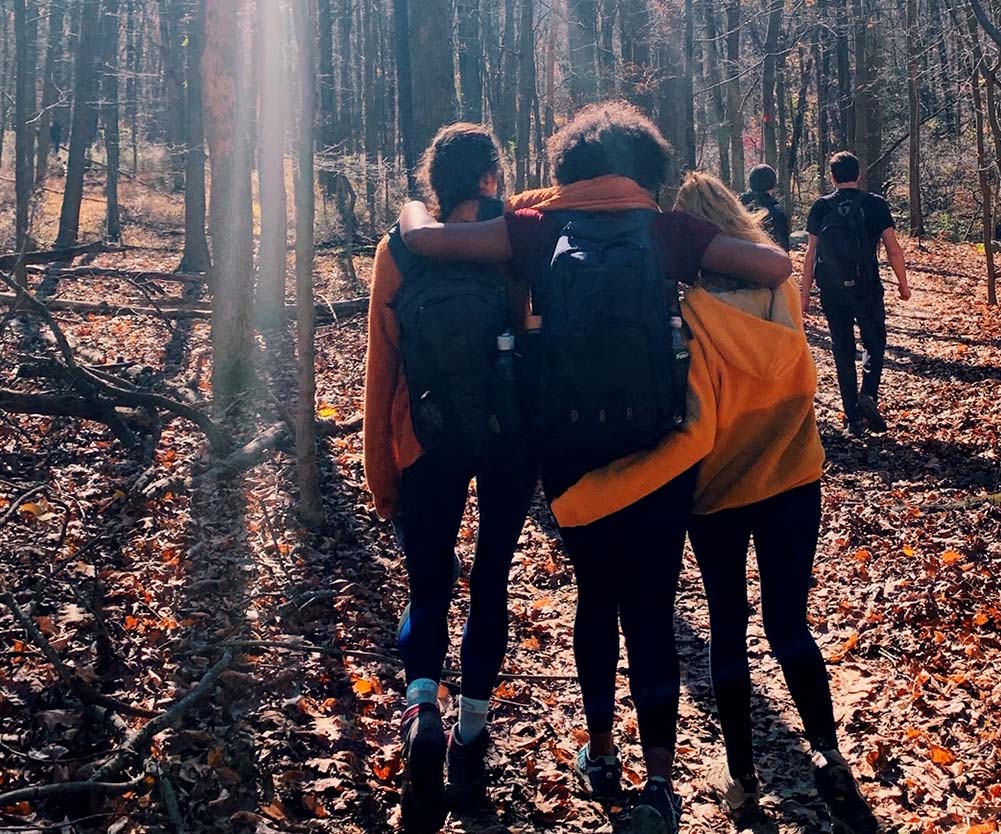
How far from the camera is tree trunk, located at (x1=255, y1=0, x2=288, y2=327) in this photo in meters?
8.00

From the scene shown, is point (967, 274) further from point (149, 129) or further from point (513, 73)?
point (149, 129)

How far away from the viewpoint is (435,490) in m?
3.34

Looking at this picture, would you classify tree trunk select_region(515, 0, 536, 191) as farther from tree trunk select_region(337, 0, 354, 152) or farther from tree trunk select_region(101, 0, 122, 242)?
tree trunk select_region(337, 0, 354, 152)

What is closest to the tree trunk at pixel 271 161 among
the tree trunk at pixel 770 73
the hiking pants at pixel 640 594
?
the hiking pants at pixel 640 594

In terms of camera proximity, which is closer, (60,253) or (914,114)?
(60,253)

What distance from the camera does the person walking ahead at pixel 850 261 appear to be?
8.08m

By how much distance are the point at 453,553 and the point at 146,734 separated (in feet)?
4.06

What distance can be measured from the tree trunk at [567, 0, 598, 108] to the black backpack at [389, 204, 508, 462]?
2813 centimetres

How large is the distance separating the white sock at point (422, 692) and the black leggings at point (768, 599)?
0.94m

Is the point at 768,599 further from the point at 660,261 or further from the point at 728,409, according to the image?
the point at 660,261

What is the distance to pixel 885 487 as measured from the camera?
761 centimetres

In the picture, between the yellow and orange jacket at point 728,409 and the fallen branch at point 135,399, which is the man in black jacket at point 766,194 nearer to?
the fallen branch at point 135,399

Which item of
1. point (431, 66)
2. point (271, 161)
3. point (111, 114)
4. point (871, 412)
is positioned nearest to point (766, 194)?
point (871, 412)

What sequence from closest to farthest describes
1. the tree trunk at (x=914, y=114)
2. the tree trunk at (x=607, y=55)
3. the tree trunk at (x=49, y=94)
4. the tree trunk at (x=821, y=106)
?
the tree trunk at (x=914, y=114) < the tree trunk at (x=49, y=94) < the tree trunk at (x=607, y=55) < the tree trunk at (x=821, y=106)
